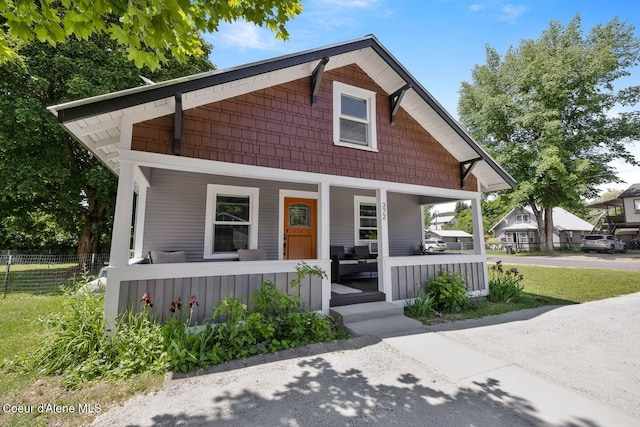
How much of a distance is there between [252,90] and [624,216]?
4401 centimetres

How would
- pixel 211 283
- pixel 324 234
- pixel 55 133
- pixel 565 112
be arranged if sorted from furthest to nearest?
pixel 565 112, pixel 55 133, pixel 324 234, pixel 211 283

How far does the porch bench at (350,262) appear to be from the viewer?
7441 mm

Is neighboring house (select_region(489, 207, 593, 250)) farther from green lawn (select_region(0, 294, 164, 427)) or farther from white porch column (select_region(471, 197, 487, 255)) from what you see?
green lawn (select_region(0, 294, 164, 427))

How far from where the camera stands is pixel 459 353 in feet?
12.9

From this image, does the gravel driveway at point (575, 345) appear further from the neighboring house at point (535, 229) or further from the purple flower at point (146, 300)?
the neighboring house at point (535, 229)

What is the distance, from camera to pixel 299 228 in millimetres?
7883

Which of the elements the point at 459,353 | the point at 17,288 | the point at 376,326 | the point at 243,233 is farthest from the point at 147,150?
the point at 17,288

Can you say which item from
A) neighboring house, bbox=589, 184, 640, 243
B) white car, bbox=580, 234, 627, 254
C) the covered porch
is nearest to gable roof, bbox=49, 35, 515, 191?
the covered porch

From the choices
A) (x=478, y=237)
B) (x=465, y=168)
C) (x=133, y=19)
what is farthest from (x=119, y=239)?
(x=478, y=237)

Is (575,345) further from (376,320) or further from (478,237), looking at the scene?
(478,237)

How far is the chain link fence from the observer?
7707mm

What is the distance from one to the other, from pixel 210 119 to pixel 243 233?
10.0 feet

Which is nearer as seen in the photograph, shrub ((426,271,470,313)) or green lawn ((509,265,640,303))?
shrub ((426,271,470,313))

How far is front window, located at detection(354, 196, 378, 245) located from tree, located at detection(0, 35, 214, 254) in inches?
413
